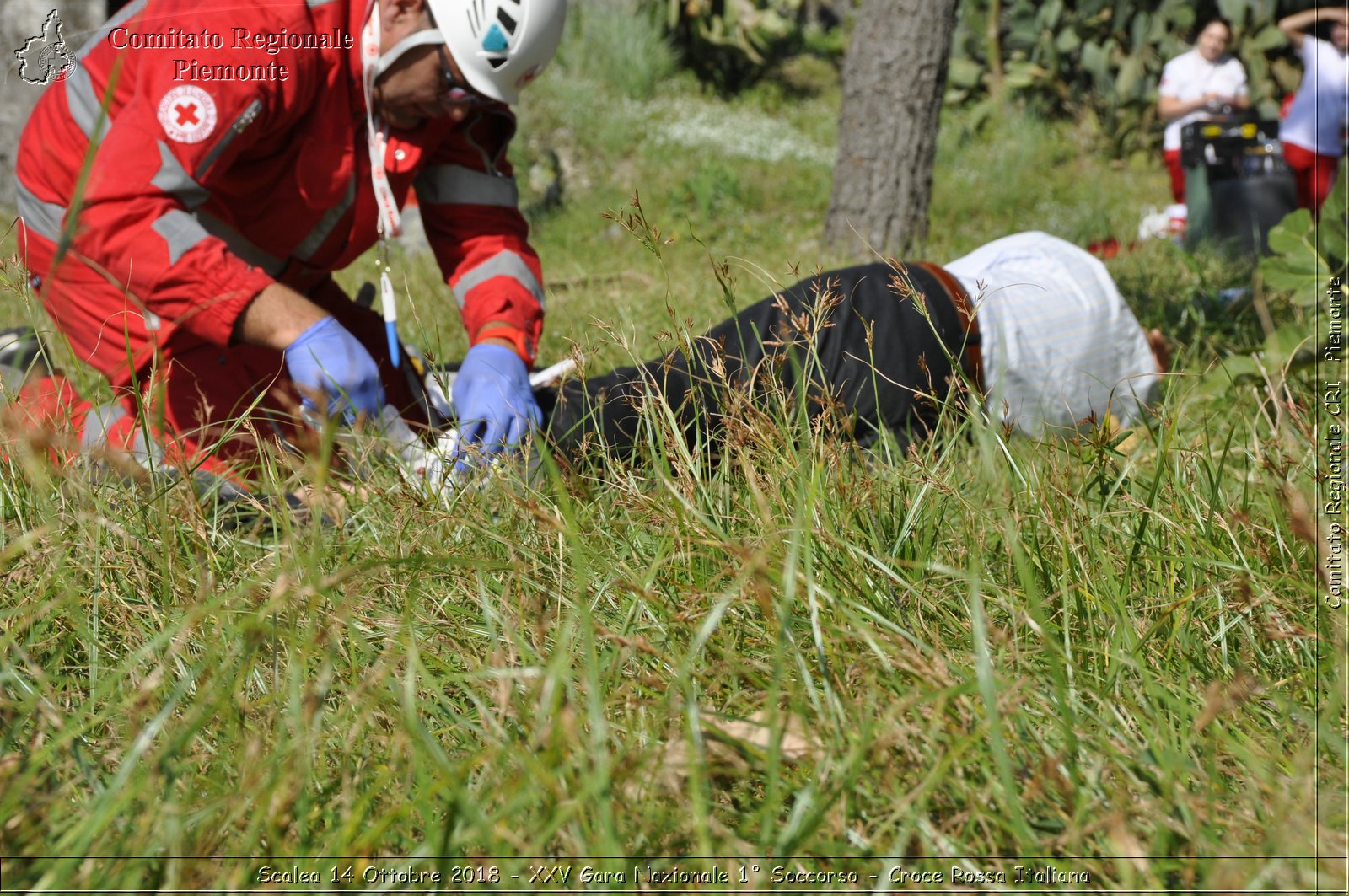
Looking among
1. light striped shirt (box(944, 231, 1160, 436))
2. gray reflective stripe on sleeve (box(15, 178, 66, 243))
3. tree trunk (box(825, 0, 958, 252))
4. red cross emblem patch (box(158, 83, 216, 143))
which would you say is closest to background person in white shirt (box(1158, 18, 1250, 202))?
tree trunk (box(825, 0, 958, 252))

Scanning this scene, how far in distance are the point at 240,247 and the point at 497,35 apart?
2.59 ft

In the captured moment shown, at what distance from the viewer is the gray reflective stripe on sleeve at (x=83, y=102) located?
226 centimetres

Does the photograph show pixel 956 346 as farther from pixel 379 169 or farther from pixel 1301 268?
pixel 379 169

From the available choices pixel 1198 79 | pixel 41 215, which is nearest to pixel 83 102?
pixel 41 215

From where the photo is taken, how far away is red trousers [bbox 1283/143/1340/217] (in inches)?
205

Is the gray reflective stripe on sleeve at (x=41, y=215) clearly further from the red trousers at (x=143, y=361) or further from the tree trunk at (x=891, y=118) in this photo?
the tree trunk at (x=891, y=118)

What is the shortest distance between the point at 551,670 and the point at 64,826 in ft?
1.59

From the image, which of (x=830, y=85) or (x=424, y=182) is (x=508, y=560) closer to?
(x=424, y=182)

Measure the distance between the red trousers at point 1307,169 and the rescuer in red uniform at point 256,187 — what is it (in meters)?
4.39

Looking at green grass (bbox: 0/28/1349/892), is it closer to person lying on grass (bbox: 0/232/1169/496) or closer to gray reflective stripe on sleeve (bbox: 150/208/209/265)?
person lying on grass (bbox: 0/232/1169/496)

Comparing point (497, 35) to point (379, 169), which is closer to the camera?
point (497, 35)

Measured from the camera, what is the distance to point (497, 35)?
7.51 ft

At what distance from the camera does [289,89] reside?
89.0 inches

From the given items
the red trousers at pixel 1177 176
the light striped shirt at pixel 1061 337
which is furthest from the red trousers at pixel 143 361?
the red trousers at pixel 1177 176
